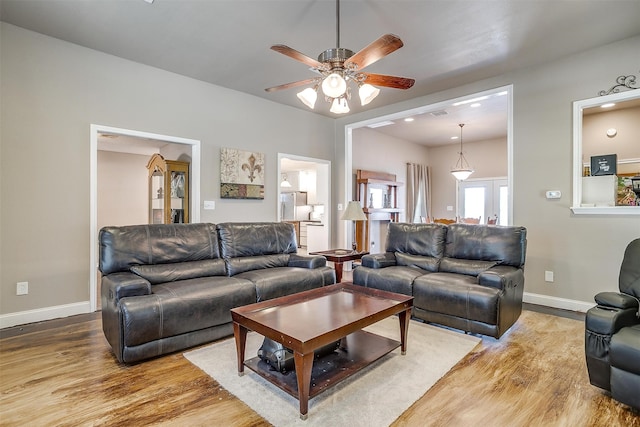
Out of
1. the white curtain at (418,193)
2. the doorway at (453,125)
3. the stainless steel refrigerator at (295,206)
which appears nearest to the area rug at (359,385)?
the doorway at (453,125)

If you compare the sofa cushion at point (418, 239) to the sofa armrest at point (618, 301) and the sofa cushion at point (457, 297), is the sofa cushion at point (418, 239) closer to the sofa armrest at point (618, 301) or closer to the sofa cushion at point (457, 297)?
the sofa cushion at point (457, 297)

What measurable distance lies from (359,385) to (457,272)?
1.95 metres

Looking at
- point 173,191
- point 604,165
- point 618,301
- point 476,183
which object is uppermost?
point 476,183

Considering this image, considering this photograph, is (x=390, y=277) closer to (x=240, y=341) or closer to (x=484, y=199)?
(x=240, y=341)

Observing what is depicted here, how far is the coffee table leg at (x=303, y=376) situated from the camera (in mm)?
1725

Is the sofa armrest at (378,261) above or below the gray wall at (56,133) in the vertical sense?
below

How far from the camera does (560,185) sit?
152 inches

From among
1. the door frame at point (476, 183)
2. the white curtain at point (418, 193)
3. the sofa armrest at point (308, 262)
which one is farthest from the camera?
the white curtain at point (418, 193)

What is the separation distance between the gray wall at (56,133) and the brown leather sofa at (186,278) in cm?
97

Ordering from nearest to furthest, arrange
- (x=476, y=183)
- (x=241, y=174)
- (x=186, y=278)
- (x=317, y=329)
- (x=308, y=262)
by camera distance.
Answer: (x=317, y=329) → (x=186, y=278) → (x=308, y=262) → (x=241, y=174) → (x=476, y=183)

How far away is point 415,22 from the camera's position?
3.07m

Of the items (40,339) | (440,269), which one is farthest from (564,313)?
(40,339)

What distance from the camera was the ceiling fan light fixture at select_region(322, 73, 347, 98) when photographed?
241 cm

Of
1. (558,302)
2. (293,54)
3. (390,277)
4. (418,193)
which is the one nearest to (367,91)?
(293,54)
